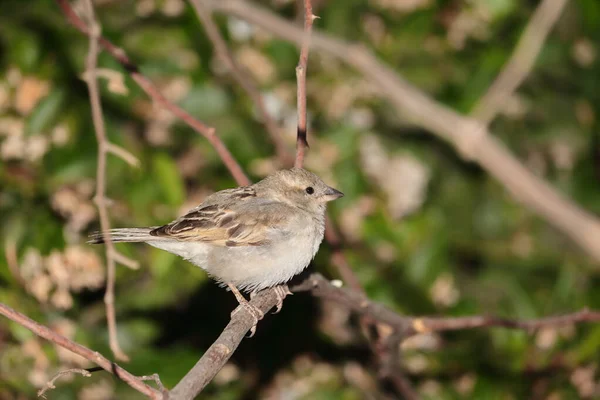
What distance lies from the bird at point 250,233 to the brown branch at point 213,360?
618mm

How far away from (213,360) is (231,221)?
1865mm

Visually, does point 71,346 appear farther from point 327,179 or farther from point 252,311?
point 327,179

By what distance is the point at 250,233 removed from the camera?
449 cm

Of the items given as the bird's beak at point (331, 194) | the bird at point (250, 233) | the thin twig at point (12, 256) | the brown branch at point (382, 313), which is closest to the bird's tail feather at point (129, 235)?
the bird at point (250, 233)

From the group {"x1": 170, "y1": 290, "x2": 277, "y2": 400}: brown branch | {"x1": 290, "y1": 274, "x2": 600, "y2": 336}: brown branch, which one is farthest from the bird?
{"x1": 170, "y1": 290, "x2": 277, "y2": 400}: brown branch

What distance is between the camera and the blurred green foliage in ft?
16.2

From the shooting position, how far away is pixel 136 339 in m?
5.30

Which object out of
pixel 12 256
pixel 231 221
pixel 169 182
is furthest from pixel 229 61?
pixel 12 256

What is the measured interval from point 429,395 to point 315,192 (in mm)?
2053

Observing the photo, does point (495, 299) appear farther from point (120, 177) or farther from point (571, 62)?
point (120, 177)

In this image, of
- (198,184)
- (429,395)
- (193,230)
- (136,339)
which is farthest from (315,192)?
(429,395)

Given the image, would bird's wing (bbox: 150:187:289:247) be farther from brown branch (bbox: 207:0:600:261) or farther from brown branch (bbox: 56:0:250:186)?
brown branch (bbox: 207:0:600:261)

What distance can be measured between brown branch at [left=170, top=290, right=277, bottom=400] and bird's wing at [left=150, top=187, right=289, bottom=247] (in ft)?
2.95

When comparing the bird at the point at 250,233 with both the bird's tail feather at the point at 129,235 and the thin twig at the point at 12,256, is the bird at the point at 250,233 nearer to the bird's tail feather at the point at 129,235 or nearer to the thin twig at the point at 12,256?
the bird's tail feather at the point at 129,235
